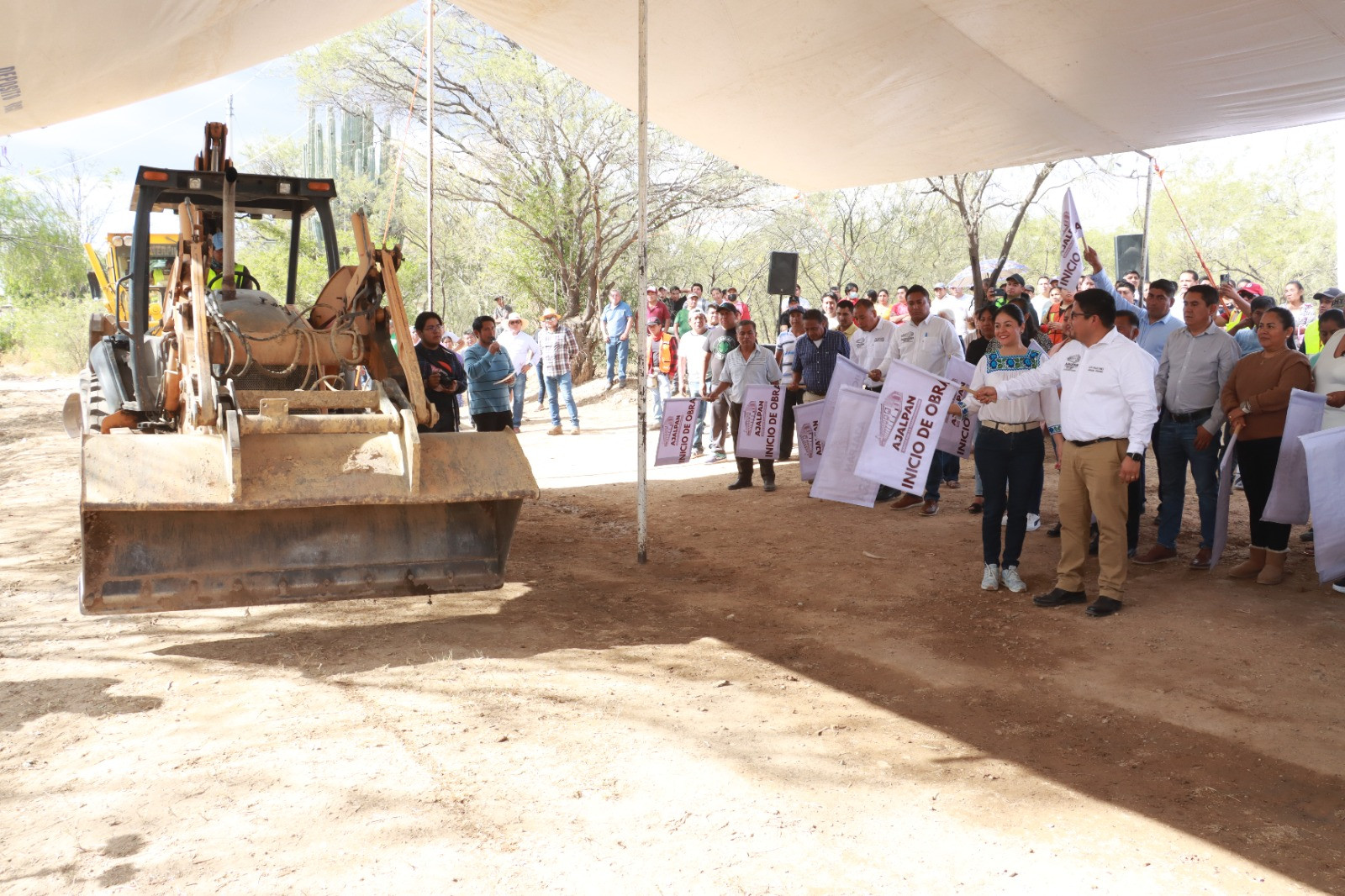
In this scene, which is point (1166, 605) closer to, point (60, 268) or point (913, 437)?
point (913, 437)

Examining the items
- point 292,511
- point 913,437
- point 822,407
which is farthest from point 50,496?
point 913,437

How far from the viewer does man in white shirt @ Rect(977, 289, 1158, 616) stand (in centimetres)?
580

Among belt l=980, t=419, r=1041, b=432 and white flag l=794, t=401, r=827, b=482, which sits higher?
belt l=980, t=419, r=1041, b=432

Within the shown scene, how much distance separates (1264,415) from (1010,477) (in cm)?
170

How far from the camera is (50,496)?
33.0ft

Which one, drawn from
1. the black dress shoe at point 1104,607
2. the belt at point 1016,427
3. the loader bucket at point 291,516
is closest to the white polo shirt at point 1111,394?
the belt at point 1016,427

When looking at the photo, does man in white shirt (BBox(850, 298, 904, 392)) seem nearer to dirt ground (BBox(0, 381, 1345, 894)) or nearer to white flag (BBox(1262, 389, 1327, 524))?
dirt ground (BBox(0, 381, 1345, 894))

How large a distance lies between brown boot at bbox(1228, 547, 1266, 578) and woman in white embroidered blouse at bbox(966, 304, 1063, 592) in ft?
4.68

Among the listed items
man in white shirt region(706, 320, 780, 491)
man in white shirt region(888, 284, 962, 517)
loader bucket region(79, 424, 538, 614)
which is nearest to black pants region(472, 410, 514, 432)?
man in white shirt region(706, 320, 780, 491)

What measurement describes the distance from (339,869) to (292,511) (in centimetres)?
258

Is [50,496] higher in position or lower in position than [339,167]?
lower

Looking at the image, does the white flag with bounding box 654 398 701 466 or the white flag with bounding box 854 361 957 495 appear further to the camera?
the white flag with bounding box 654 398 701 466

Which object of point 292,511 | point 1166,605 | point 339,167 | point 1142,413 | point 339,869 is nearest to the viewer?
point 339,869

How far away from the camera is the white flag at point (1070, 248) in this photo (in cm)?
1009
